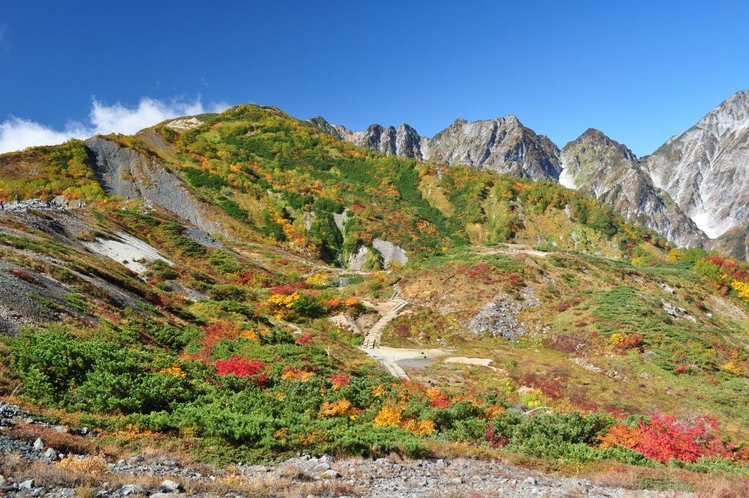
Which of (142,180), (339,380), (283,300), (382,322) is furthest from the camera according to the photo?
(142,180)

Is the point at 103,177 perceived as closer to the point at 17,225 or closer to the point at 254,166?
the point at 254,166

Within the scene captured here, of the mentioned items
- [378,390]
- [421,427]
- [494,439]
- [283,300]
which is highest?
[283,300]

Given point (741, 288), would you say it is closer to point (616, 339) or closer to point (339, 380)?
point (616, 339)

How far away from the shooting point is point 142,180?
80.4 meters

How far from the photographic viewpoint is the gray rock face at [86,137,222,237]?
76438 millimetres

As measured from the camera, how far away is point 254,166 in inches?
3957

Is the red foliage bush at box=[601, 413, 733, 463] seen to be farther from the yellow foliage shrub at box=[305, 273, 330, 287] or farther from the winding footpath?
the yellow foliage shrub at box=[305, 273, 330, 287]

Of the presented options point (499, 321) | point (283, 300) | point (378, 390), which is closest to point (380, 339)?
point (283, 300)

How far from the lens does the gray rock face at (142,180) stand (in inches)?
3009

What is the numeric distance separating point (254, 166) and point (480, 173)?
55.4 meters

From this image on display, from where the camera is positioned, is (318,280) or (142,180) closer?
(318,280)

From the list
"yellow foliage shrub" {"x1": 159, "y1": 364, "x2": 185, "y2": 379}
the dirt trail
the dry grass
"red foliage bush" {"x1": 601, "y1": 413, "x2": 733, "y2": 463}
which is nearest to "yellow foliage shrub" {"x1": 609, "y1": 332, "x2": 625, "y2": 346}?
"red foliage bush" {"x1": 601, "y1": 413, "x2": 733, "y2": 463}

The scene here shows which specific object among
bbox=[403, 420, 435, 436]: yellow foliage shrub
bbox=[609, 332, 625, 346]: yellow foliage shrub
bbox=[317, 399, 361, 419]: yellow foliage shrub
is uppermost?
bbox=[609, 332, 625, 346]: yellow foliage shrub

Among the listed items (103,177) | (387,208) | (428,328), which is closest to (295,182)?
(387,208)
